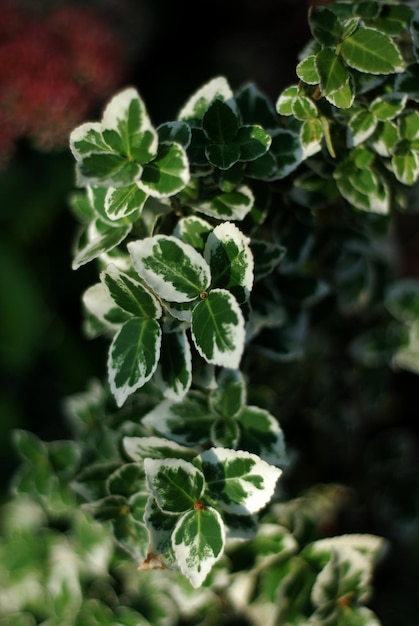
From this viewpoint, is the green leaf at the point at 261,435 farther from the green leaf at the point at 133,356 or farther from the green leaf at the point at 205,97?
the green leaf at the point at 205,97

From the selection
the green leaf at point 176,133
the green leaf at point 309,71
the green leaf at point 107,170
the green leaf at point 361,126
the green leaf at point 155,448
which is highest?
the green leaf at point 107,170

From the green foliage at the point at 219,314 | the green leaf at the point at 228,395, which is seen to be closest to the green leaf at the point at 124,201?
the green foliage at the point at 219,314

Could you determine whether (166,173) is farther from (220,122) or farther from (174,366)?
(174,366)

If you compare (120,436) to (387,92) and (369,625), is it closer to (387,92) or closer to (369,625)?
(369,625)

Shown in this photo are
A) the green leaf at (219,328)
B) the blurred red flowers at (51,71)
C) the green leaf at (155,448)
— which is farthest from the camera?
the blurred red flowers at (51,71)

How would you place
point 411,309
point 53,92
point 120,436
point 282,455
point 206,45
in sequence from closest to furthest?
1. point 282,455
2. point 120,436
3. point 411,309
4. point 53,92
5. point 206,45

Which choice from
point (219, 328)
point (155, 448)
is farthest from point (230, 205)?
point (155, 448)

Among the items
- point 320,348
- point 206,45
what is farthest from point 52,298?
point 206,45
